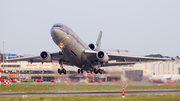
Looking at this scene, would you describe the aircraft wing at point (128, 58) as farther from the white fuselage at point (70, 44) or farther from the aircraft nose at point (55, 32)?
the aircraft nose at point (55, 32)

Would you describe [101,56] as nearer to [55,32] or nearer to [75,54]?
[75,54]

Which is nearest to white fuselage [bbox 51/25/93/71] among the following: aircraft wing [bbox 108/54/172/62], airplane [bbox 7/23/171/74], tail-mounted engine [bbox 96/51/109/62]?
airplane [bbox 7/23/171/74]

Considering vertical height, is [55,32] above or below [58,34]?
above

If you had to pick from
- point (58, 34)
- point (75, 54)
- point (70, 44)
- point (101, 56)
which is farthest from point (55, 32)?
point (101, 56)

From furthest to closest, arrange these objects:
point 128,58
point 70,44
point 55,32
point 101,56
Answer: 1. point 128,58
2. point 101,56
3. point 70,44
4. point 55,32

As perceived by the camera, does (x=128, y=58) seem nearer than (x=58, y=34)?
No

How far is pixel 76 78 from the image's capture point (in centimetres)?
4856

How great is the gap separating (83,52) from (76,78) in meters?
15.4

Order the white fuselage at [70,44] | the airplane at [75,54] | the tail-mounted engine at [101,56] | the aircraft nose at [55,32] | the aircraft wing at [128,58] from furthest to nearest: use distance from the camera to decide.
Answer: the aircraft wing at [128,58]
the tail-mounted engine at [101,56]
the airplane at [75,54]
the white fuselage at [70,44]
the aircraft nose at [55,32]

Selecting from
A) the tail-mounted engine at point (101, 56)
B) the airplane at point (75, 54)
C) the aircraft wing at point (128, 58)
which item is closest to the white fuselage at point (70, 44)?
the airplane at point (75, 54)

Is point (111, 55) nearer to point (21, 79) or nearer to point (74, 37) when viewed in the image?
point (74, 37)

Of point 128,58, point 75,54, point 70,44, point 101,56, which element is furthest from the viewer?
point 128,58

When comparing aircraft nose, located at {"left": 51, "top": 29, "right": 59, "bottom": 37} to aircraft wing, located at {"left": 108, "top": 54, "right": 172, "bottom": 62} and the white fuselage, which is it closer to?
the white fuselage

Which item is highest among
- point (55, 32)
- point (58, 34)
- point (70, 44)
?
point (55, 32)
